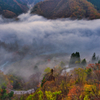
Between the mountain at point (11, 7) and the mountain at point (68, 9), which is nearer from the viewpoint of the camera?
the mountain at point (68, 9)

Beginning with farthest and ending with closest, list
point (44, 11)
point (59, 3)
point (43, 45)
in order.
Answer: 1. point (43, 45)
2. point (44, 11)
3. point (59, 3)

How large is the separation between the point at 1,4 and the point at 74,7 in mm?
74205

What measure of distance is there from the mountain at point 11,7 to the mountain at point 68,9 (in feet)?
55.9

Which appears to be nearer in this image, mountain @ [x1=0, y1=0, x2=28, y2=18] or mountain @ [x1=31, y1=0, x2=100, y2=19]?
mountain @ [x1=31, y1=0, x2=100, y2=19]

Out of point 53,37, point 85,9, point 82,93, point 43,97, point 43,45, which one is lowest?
point 43,97

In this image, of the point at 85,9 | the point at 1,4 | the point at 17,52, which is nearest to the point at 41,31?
the point at 17,52

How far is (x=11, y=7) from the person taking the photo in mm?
87250

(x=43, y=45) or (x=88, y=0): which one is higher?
(x=88, y=0)

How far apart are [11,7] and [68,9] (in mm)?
60991

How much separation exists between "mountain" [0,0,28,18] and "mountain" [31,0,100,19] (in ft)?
55.9

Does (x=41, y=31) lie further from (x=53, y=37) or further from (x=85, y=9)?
(x=85, y=9)

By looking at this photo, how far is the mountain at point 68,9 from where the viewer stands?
76.3 metres

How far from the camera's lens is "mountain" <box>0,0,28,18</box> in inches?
3350

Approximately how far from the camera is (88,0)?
75125mm
